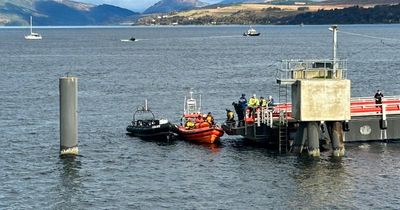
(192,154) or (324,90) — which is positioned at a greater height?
(324,90)

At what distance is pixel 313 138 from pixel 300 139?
1294mm

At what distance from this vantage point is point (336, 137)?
5047 cm

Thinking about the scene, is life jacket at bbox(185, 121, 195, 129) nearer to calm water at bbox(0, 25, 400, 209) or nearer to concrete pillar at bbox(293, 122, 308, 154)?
calm water at bbox(0, 25, 400, 209)

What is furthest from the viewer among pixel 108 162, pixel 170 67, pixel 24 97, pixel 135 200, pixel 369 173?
pixel 170 67

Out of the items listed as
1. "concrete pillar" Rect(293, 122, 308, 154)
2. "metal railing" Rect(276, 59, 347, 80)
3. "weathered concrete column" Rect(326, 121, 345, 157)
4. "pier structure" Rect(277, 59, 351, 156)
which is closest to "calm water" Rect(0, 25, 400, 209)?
"weathered concrete column" Rect(326, 121, 345, 157)

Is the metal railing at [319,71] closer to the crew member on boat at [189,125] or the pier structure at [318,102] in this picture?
the pier structure at [318,102]

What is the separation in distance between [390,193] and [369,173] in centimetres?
457

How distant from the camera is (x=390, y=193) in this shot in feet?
140

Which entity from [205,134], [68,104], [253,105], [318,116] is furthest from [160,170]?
[253,105]

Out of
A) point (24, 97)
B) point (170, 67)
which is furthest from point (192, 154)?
point (170, 67)

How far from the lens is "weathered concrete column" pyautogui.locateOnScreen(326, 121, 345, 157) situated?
165 feet

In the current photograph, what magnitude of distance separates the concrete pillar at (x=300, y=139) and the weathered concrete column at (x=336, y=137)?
1.40 meters

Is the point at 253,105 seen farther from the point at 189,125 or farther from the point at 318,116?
the point at 318,116

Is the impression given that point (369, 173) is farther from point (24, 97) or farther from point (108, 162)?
point (24, 97)
